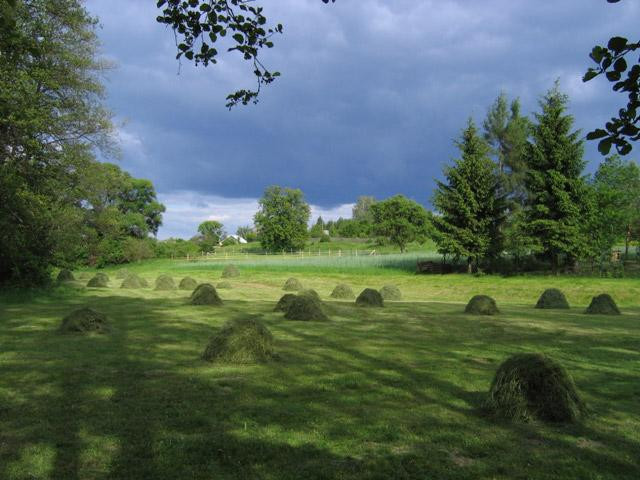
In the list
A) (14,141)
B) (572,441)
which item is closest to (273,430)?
(572,441)

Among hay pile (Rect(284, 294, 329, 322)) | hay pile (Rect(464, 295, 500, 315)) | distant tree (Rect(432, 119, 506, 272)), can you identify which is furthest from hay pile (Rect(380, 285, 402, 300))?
distant tree (Rect(432, 119, 506, 272))

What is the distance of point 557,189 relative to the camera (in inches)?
1400

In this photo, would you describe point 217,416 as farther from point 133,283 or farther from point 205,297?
point 133,283

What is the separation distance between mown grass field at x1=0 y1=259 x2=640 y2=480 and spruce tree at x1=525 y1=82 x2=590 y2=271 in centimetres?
2183

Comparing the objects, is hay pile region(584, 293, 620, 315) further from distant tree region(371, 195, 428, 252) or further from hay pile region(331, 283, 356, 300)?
distant tree region(371, 195, 428, 252)

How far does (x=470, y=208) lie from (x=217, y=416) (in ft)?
122

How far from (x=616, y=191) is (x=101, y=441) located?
127 ft

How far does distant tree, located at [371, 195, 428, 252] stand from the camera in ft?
270

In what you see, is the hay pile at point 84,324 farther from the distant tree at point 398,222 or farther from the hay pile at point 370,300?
the distant tree at point 398,222

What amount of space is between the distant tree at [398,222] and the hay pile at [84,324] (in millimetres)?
70718

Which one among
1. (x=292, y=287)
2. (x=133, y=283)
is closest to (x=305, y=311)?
(x=292, y=287)

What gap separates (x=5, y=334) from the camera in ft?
41.4

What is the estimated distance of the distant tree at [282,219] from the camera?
3696 inches

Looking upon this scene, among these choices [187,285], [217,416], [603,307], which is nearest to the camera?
[217,416]
